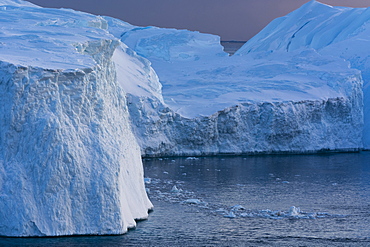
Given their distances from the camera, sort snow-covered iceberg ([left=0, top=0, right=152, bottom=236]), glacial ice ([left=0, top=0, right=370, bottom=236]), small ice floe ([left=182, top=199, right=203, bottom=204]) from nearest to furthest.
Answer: snow-covered iceberg ([left=0, top=0, right=152, bottom=236]), glacial ice ([left=0, top=0, right=370, bottom=236]), small ice floe ([left=182, top=199, right=203, bottom=204])

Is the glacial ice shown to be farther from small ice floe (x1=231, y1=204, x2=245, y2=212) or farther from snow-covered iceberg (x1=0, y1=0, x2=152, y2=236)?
small ice floe (x1=231, y1=204, x2=245, y2=212)

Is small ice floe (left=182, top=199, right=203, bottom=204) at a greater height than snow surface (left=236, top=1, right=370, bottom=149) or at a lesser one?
lesser

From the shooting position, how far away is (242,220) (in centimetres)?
1111

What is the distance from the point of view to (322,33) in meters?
38.8

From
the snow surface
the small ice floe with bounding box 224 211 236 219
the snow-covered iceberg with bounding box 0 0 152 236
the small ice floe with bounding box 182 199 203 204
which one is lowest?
the small ice floe with bounding box 224 211 236 219

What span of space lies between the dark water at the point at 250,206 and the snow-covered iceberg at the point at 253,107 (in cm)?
250

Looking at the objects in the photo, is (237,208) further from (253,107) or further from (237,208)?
(253,107)

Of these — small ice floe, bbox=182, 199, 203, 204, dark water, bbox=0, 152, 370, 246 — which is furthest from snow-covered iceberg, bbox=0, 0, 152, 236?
small ice floe, bbox=182, 199, 203, 204

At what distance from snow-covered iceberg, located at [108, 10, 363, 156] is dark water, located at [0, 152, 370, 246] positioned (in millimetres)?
2496

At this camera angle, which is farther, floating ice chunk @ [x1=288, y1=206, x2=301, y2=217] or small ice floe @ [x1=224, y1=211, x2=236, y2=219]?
floating ice chunk @ [x1=288, y1=206, x2=301, y2=217]

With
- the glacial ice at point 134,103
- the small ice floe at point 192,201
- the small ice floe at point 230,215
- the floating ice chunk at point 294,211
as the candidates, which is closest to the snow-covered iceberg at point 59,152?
the glacial ice at point 134,103

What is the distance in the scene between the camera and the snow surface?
34.3 m

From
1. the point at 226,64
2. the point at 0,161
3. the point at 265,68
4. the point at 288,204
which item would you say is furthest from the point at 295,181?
→ the point at 226,64

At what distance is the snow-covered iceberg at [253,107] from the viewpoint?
23562 mm
